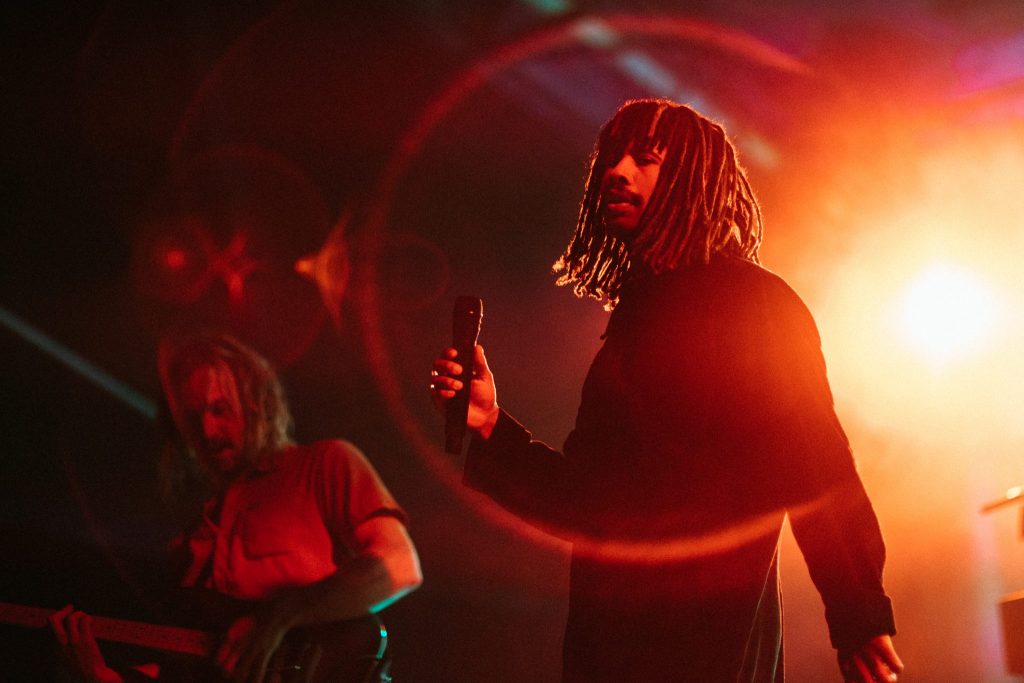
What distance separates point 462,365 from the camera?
1.46m

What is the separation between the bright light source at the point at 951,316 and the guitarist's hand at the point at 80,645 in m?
3.15

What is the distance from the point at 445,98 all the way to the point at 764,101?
51.7 inches

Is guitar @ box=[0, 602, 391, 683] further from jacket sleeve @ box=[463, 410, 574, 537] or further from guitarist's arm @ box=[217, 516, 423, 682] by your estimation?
jacket sleeve @ box=[463, 410, 574, 537]

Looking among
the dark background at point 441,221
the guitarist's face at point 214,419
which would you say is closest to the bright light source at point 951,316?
the dark background at point 441,221

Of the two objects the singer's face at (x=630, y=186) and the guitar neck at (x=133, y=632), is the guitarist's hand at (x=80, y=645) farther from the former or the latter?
the singer's face at (x=630, y=186)

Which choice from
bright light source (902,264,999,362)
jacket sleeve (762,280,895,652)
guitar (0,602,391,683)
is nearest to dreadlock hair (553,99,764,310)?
jacket sleeve (762,280,895,652)

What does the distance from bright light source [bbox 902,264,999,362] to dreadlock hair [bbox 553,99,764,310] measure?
91.3 inches

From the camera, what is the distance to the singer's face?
1519mm

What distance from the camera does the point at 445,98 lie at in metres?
3.73

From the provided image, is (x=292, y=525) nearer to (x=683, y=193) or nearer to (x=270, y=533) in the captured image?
(x=270, y=533)

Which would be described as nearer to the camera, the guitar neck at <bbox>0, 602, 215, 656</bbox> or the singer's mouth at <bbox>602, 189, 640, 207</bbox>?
the singer's mouth at <bbox>602, 189, 640, 207</bbox>

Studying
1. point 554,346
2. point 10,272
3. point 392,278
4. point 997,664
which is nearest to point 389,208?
point 392,278

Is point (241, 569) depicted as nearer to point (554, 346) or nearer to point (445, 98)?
point (554, 346)

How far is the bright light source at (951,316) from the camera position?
3.60 meters
